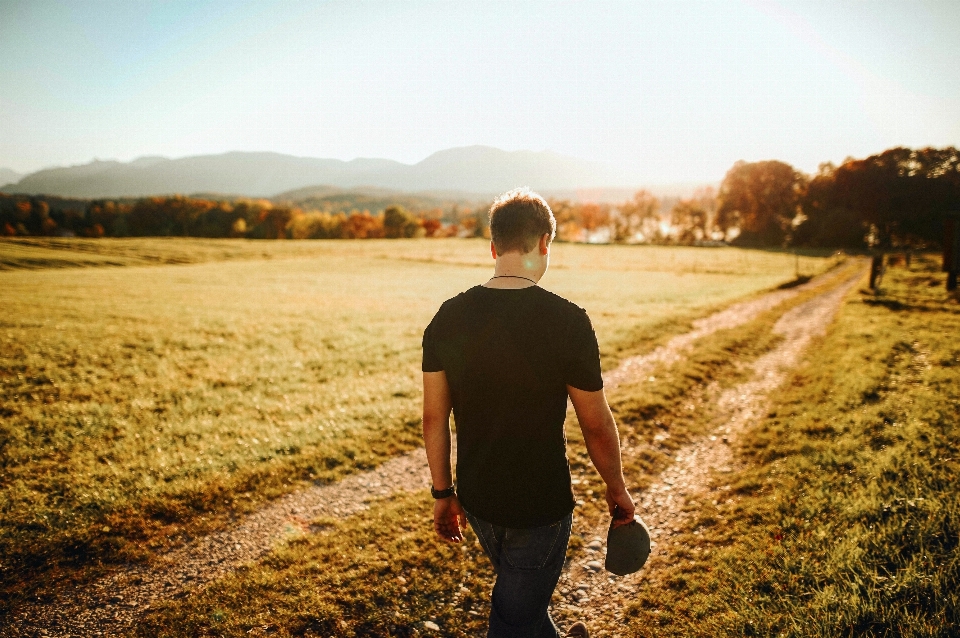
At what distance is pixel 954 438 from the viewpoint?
672 cm

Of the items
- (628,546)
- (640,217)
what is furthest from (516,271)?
(640,217)

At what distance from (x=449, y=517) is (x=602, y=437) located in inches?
48.5

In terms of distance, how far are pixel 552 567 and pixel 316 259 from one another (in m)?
54.1

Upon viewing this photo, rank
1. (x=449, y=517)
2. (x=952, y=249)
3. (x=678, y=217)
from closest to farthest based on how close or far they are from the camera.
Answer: (x=449, y=517) → (x=952, y=249) → (x=678, y=217)

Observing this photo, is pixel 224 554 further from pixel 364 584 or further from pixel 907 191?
pixel 907 191

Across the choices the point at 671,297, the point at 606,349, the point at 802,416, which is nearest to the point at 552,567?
the point at 802,416

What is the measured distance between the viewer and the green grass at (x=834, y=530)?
154 inches

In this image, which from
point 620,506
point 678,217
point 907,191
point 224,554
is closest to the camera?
point 620,506

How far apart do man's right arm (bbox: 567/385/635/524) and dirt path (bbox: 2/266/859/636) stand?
2.83 metres

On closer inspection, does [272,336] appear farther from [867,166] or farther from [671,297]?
[867,166]

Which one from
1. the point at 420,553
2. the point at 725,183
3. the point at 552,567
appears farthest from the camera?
the point at 725,183

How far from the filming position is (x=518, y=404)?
2.56 meters

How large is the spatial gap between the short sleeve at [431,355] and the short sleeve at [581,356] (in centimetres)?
80

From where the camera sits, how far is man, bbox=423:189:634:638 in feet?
8.14
